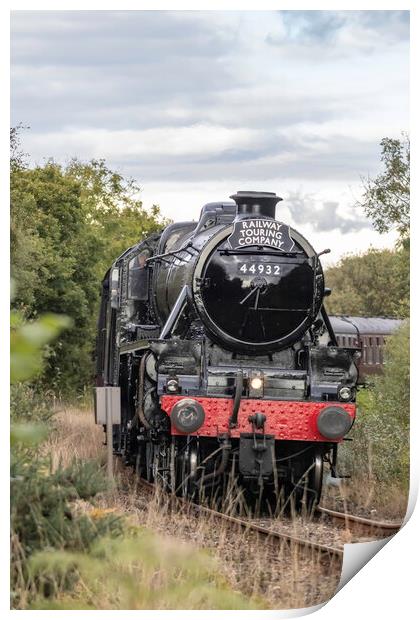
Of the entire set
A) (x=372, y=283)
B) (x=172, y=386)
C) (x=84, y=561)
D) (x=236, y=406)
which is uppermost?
(x=372, y=283)

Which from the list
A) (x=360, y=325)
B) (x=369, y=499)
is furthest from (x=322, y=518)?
(x=360, y=325)

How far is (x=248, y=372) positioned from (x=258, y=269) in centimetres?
91

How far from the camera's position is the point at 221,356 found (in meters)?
10.0

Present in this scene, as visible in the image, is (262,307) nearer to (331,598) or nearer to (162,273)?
(162,273)

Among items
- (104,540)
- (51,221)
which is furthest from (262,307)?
(104,540)

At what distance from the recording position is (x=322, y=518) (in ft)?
30.6

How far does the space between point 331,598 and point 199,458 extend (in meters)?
3.53

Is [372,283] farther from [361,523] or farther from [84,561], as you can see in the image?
[84,561]

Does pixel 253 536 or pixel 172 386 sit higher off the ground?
pixel 172 386

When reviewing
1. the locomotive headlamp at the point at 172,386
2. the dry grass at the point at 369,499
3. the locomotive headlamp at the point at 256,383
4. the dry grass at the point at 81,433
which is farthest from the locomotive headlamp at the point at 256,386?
the dry grass at the point at 81,433

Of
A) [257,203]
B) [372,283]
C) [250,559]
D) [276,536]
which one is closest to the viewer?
[250,559]

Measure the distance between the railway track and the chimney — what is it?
2.65 m

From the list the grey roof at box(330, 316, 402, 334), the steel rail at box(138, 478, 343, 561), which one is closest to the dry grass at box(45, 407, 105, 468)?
the steel rail at box(138, 478, 343, 561)

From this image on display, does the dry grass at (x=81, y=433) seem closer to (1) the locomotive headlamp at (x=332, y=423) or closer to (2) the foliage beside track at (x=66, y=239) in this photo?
(2) the foliage beside track at (x=66, y=239)
